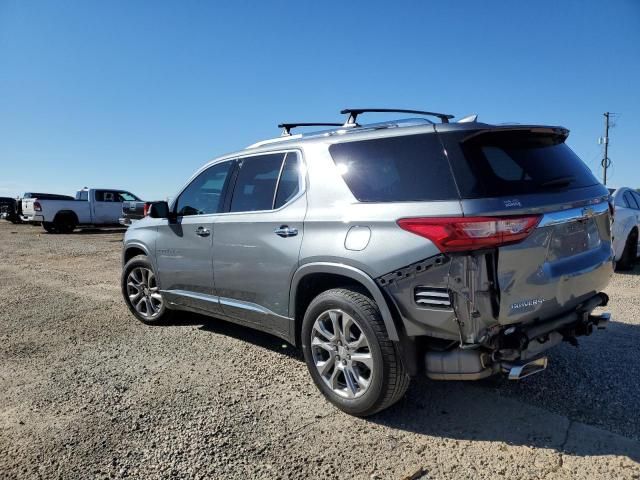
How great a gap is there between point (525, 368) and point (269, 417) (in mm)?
1649

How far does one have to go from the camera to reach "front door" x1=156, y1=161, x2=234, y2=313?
4465 mm

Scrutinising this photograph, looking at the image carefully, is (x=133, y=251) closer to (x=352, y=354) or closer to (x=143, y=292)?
(x=143, y=292)

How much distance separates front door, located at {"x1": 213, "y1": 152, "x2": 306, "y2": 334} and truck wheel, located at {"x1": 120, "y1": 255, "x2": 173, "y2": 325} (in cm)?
144

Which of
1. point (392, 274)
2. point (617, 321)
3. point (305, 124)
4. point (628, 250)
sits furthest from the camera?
point (628, 250)

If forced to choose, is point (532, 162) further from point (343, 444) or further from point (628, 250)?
point (628, 250)

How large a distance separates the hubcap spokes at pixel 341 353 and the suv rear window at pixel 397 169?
0.85 metres

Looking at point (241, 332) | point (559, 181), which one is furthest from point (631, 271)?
point (241, 332)

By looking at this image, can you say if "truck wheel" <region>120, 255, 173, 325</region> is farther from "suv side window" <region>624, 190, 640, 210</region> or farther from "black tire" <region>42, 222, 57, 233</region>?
"black tire" <region>42, 222, 57, 233</region>

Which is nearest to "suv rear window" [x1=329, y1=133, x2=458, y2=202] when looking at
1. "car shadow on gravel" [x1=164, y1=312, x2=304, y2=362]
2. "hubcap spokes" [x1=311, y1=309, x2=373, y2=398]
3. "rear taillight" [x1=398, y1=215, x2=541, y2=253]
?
"rear taillight" [x1=398, y1=215, x2=541, y2=253]

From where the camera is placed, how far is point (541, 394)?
3.44m

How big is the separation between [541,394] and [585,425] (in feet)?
1.47

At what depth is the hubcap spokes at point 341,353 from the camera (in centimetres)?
313

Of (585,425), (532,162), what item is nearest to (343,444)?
(585,425)

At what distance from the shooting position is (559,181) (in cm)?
301
